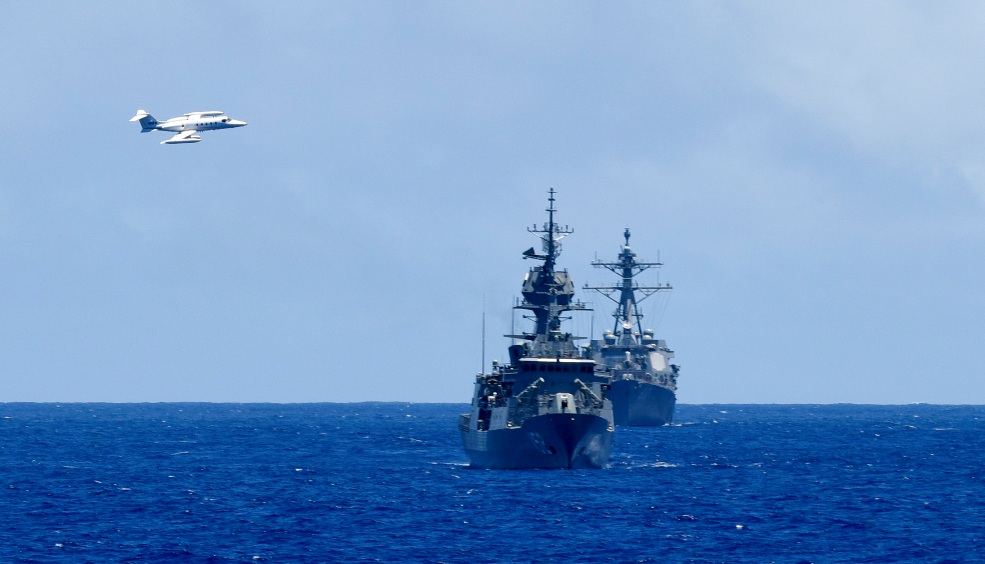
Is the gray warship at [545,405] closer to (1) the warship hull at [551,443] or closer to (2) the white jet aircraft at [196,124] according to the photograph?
(1) the warship hull at [551,443]

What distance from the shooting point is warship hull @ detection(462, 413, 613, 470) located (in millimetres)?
74562

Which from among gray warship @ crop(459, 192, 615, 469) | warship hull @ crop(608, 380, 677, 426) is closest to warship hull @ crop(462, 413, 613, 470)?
gray warship @ crop(459, 192, 615, 469)

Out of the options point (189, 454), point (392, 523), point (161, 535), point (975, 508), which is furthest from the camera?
point (189, 454)

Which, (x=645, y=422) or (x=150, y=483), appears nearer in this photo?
(x=150, y=483)

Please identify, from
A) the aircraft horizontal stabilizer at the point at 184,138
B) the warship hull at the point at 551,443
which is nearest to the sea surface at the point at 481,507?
the warship hull at the point at 551,443

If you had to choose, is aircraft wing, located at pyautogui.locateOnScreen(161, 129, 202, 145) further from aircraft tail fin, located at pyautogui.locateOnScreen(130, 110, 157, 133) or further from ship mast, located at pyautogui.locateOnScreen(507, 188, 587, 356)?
ship mast, located at pyautogui.locateOnScreen(507, 188, 587, 356)

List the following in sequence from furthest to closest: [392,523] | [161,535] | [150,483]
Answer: [150,483]
[392,523]
[161,535]

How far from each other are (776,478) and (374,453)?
1379 inches

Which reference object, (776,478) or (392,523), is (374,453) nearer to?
(776,478)

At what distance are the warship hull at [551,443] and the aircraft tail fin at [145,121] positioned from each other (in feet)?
146

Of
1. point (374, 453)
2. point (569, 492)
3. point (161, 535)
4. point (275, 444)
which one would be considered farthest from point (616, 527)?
point (275, 444)

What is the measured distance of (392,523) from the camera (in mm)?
59062

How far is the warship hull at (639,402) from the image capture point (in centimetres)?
14600

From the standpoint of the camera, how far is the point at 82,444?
12269 centimetres
